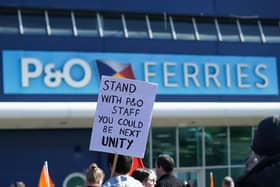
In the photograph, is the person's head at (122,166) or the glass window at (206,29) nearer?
the person's head at (122,166)

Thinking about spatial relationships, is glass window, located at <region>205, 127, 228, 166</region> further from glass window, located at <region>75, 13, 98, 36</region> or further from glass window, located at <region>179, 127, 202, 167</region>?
glass window, located at <region>75, 13, 98, 36</region>

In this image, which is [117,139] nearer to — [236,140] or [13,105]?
[13,105]

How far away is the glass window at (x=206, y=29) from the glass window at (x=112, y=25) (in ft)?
8.48

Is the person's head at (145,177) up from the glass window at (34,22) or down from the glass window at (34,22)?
down

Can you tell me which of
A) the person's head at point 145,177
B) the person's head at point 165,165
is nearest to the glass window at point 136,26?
the person's head at point 165,165

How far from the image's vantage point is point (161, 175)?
8.55 m

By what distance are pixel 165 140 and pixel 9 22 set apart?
575 centimetres

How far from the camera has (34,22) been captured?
2119 cm

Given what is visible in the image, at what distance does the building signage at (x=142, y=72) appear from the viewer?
2066 centimetres

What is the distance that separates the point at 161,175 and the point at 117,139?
3.56ft

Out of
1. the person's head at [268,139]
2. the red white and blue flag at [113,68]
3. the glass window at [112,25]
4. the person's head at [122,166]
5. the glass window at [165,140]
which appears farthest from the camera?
the glass window at [165,140]

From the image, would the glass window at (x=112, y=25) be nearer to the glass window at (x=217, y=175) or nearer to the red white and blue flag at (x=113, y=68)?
the red white and blue flag at (x=113, y=68)

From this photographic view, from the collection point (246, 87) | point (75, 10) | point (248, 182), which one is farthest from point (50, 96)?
point (248, 182)

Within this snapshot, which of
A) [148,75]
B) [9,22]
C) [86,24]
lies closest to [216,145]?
[148,75]
